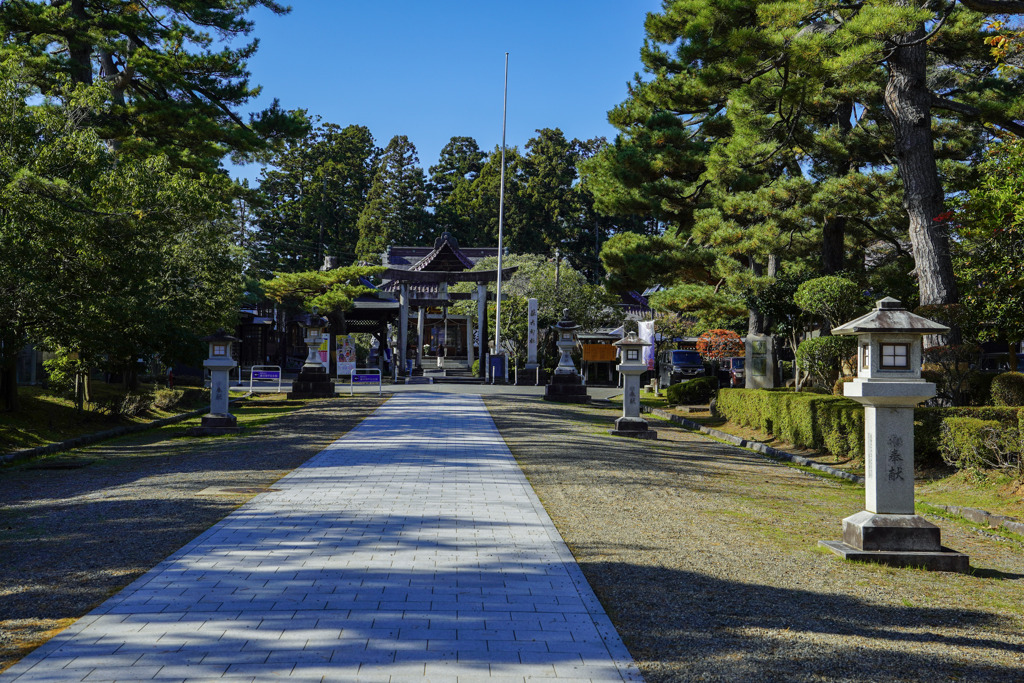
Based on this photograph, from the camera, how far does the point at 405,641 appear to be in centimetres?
385

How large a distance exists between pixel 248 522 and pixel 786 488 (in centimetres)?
690

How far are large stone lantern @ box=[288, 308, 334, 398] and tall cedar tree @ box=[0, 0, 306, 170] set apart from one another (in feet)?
21.1

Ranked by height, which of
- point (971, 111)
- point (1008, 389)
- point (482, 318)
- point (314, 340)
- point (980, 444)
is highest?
point (971, 111)

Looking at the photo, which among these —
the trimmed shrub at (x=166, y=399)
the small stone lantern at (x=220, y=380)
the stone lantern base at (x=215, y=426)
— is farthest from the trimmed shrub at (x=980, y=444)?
the trimmed shrub at (x=166, y=399)

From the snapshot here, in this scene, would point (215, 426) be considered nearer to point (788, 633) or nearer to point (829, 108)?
point (788, 633)

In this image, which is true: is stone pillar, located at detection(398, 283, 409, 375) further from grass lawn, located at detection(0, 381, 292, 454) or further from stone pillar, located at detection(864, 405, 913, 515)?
stone pillar, located at detection(864, 405, 913, 515)

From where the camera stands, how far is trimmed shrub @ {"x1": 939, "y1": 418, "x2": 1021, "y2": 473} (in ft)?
28.0

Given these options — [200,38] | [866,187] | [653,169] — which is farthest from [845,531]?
[200,38]

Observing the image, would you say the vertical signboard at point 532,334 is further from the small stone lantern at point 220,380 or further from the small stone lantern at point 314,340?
the small stone lantern at point 220,380

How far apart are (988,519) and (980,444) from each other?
1669mm

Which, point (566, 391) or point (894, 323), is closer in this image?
point (894, 323)

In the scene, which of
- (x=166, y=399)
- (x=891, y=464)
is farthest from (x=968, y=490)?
(x=166, y=399)

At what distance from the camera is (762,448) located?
13992 mm

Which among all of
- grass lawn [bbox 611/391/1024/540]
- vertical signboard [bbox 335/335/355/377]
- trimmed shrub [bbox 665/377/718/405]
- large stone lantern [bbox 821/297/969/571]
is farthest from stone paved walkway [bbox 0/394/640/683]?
vertical signboard [bbox 335/335/355/377]
